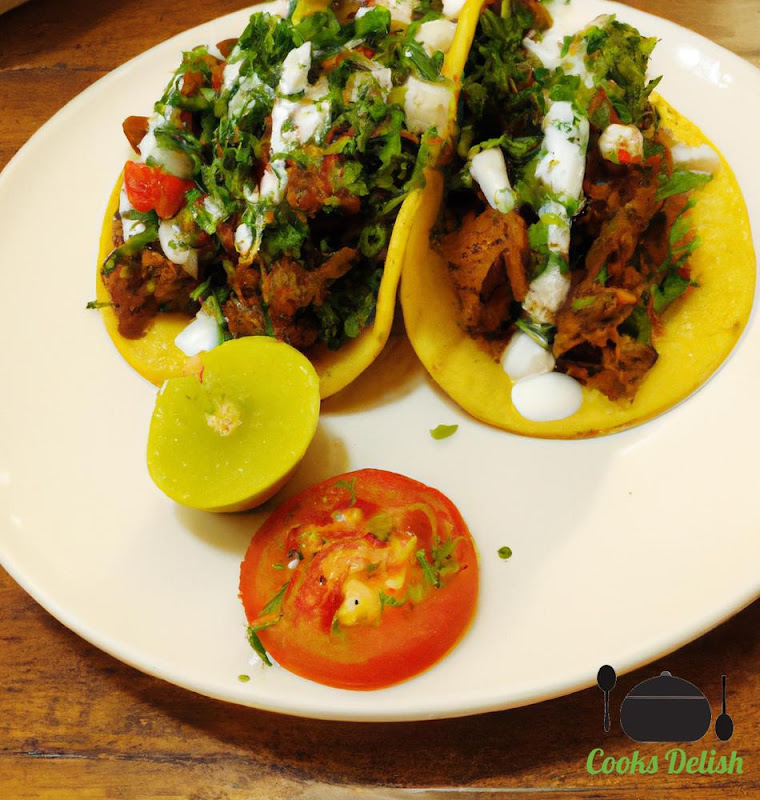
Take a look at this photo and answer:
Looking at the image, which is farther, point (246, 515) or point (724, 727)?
point (246, 515)

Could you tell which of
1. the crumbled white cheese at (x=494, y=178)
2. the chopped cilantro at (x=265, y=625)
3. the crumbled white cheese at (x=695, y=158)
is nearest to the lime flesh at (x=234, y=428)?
the chopped cilantro at (x=265, y=625)

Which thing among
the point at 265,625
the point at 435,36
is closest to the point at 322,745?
the point at 265,625

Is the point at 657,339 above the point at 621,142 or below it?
below

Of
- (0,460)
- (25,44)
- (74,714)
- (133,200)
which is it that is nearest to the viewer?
(74,714)

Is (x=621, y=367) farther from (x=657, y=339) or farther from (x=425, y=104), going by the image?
(x=425, y=104)

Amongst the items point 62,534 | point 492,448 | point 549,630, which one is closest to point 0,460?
point 62,534

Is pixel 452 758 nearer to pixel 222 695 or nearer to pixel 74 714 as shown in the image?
pixel 222 695
